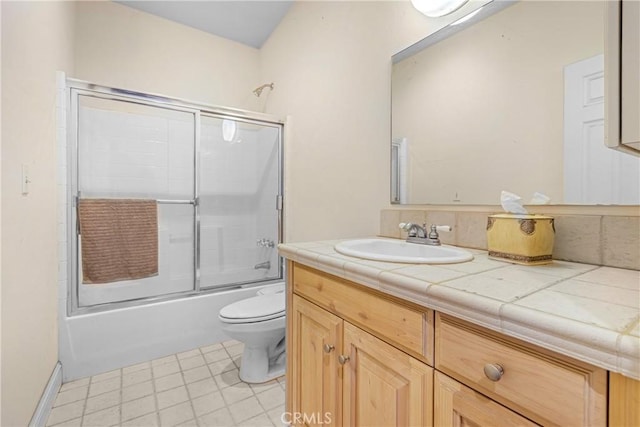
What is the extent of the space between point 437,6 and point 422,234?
0.95 metres

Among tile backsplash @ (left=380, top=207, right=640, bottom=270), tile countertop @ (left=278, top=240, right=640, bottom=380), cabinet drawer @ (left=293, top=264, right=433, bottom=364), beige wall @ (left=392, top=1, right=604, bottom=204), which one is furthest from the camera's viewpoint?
beige wall @ (left=392, top=1, right=604, bottom=204)

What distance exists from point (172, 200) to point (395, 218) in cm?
177

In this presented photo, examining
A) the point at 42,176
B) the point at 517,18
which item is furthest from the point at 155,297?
the point at 517,18

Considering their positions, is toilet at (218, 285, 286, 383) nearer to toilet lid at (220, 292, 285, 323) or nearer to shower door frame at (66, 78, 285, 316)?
toilet lid at (220, 292, 285, 323)

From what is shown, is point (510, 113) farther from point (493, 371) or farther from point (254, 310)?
point (254, 310)

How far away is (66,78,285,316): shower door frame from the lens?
179cm

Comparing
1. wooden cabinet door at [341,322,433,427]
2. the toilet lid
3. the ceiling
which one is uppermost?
the ceiling

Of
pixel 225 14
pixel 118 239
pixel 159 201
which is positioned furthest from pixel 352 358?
pixel 225 14

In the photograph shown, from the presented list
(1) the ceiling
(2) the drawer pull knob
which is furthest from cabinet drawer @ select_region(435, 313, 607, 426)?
(1) the ceiling

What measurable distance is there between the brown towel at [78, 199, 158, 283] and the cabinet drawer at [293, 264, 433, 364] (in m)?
1.47

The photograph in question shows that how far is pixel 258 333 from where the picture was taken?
161 cm

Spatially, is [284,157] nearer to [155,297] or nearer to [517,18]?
[155,297]

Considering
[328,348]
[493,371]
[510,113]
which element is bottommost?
[328,348]

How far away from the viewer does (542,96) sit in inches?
39.0
